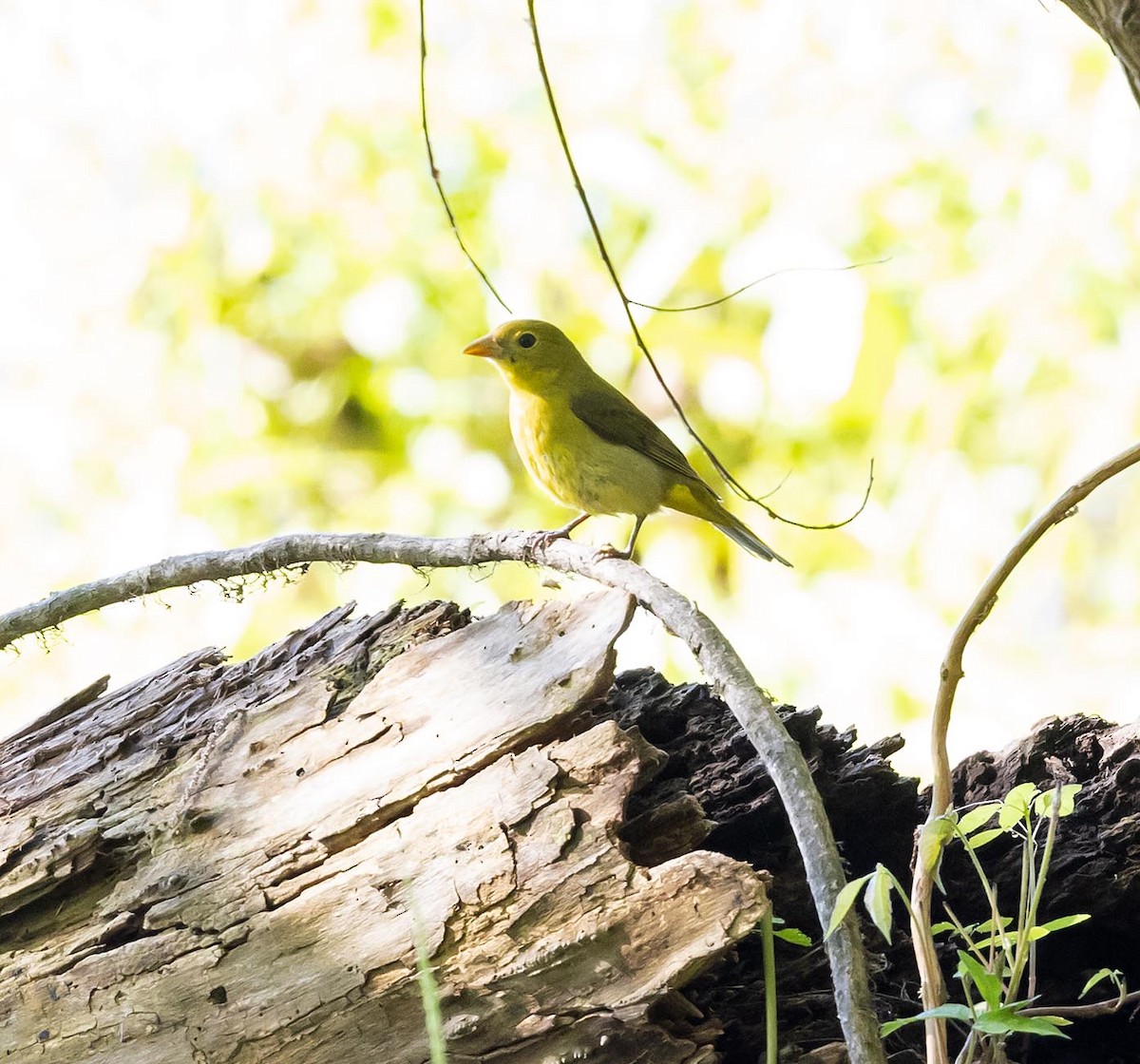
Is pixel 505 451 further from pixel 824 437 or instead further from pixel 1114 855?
pixel 1114 855

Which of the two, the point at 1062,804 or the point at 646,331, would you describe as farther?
the point at 646,331

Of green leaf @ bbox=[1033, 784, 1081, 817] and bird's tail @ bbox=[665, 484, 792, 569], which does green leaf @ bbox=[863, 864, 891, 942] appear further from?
bird's tail @ bbox=[665, 484, 792, 569]

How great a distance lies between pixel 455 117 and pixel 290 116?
0.66 m

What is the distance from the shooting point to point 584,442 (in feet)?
9.64

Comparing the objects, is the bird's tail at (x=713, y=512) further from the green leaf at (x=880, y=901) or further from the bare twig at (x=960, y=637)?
the green leaf at (x=880, y=901)

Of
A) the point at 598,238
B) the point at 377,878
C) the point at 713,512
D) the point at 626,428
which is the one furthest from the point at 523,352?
the point at 377,878

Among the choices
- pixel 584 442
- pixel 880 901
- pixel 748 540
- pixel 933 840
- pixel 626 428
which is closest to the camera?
pixel 880 901

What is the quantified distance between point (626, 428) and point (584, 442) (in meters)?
0.15

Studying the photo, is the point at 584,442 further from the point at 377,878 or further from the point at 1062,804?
the point at 1062,804

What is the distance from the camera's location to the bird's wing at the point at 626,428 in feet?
9.89

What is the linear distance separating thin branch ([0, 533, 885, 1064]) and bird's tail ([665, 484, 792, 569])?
42.9 inches

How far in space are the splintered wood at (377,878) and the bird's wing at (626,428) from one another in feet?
3.55

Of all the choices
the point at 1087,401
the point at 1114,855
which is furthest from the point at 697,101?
the point at 1114,855

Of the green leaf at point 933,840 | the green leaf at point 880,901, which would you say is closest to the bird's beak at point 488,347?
the green leaf at point 933,840
